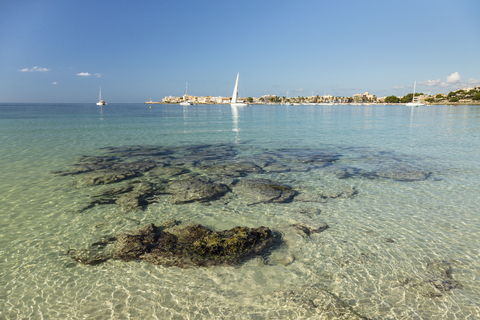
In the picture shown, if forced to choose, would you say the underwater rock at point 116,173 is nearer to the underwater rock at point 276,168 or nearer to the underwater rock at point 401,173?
the underwater rock at point 276,168

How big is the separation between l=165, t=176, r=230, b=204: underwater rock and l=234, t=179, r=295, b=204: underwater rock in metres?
0.64

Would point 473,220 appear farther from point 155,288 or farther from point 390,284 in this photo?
point 155,288

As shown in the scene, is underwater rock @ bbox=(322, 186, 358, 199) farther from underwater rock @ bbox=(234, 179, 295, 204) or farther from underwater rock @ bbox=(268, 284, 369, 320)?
underwater rock @ bbox=(268, 284, 369, 320)

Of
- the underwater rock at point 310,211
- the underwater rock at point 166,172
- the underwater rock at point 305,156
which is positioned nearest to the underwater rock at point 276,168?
the underwater rock at point 305,156

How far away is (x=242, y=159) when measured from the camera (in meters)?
13.8

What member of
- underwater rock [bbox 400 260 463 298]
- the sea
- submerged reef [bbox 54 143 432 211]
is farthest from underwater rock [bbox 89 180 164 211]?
underwater rock [bbox 400 260 463 298]

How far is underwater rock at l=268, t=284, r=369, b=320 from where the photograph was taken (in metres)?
3.61

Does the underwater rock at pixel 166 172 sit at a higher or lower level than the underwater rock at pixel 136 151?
lower

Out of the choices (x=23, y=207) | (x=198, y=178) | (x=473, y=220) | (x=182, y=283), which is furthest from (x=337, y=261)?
(x=23, y=207)

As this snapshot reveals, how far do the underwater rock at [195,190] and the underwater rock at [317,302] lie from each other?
173 inches

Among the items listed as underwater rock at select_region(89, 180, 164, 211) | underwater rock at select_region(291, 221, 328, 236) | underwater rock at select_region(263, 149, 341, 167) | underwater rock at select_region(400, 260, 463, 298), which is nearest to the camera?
underwater rock at select_region(400, 260, 463, 298)

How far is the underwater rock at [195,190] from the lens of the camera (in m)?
7.95

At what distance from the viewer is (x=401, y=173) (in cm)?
1077

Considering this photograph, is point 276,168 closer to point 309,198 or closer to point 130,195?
point 309,198
